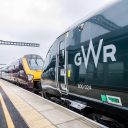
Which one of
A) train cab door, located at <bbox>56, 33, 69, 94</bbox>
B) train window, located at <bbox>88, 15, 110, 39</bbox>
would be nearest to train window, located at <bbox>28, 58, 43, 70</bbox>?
train cab door, located at <bbox>56, 33, 69, 94</bbox>

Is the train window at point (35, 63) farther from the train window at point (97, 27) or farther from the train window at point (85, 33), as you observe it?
the train window at point (97, 27)

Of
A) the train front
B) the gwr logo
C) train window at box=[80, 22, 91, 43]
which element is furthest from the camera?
the train front

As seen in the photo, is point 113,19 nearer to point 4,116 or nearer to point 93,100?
point 93,100

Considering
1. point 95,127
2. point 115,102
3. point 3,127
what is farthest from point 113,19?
point 3,127

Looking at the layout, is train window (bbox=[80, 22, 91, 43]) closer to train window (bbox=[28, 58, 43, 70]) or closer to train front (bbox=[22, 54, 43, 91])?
train front (bbox=[22, 54, 43, 91])

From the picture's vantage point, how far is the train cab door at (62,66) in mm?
6113

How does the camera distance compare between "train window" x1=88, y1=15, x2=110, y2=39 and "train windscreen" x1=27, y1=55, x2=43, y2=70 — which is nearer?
"train window" x1=88, y1=15, x2=110, y2=39

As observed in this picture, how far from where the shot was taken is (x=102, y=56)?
4230 millimetres

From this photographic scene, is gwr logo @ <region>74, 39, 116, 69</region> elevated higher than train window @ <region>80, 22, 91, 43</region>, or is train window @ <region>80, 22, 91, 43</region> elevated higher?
train window @ <region>80, 22, 91, 43</region>

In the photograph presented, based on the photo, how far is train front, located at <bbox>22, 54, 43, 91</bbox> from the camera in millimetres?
14659

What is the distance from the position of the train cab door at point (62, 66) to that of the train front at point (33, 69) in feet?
25.5

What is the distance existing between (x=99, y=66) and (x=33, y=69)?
1173 cm

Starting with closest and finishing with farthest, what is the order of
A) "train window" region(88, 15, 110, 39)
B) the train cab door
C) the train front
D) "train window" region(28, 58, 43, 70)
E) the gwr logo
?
the gwr logo
"train window" region(88, 15, 110, 39)
the train cab door
the train front
"train window" region(28, 58, 43, 70)

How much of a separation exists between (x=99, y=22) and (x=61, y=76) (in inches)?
96.4
